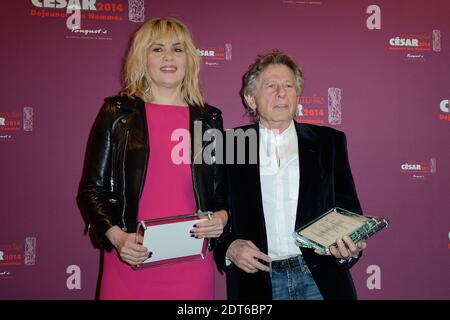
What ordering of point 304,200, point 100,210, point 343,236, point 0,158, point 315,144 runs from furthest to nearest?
point 0,158, point 315,144, point 304,200, point 100,210, point 343,236

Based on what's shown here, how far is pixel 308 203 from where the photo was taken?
1.86m

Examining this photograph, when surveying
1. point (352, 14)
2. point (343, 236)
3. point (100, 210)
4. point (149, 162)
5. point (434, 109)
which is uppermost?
point (352, 14)

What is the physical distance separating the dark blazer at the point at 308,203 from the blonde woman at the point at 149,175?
0.11 m

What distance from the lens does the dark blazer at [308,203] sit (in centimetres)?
181

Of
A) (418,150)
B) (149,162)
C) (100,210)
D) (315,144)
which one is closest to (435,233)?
(418,150)

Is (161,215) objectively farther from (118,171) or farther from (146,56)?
(146,56)

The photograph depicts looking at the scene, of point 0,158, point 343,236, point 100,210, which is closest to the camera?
point 343,236

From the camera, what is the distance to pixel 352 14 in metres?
2.95

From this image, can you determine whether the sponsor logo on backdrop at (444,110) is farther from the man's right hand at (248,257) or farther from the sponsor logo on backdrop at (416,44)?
the man's right hand at (248,257)

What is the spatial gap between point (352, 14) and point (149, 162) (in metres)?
2.23

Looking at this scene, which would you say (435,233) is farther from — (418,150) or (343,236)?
(343,236)

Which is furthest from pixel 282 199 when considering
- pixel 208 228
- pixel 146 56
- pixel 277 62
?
pixel 146 56

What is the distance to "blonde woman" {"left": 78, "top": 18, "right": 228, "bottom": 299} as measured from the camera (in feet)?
5.68

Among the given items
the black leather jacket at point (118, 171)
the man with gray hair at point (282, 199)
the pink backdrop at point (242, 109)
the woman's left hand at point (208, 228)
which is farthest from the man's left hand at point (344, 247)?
the pink backdrop at point (242, 109)
